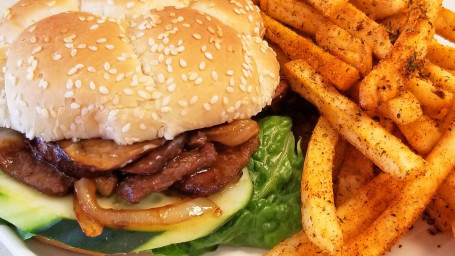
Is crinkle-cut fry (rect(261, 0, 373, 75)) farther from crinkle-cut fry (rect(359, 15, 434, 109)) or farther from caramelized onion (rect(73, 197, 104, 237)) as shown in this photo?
caramelized onion (rect(73, 197, 104, 237))

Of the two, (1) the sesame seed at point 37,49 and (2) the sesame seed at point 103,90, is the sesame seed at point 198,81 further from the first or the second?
(1) the sesame seed at point 37,49

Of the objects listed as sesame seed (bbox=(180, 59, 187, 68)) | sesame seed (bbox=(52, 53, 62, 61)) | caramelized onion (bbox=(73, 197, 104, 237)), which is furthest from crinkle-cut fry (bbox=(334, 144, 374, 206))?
sesame seed (bbox=(52, 53, 62, 61))

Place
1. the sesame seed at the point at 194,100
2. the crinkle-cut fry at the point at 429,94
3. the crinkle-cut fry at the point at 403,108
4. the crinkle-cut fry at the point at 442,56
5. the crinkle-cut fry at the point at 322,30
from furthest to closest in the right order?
the crinkle-cut fry at the point at 442,56 → the crinkle-cut fry at the point at 322,30 → the crinkle-cut fry at the point at 429,94 → the crinkle-cut fry at the point at 403,108 → the sesame seed at the point at 194,100

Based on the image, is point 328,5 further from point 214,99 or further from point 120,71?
point 120,71

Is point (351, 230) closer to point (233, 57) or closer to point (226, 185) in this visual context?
point (226, 185)

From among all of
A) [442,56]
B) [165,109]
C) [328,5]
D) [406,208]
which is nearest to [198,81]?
[165,109]

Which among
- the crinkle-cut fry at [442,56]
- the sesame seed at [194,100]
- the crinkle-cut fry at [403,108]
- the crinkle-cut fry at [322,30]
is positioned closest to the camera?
the sesame seed at [194,100]

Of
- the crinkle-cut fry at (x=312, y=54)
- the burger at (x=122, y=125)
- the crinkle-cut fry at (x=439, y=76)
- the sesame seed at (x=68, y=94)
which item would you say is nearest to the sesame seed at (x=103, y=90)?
the burger at (x=122, y=125)
